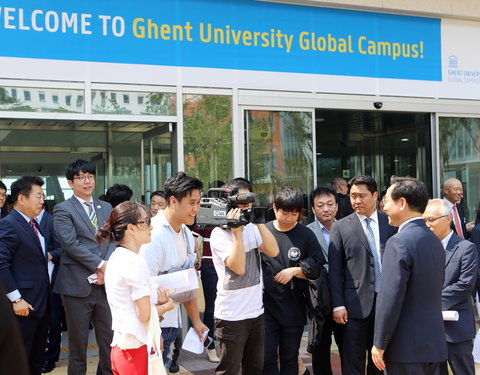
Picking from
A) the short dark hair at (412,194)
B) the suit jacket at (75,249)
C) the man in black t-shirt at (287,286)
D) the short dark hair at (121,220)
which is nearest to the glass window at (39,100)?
the suit jacket at (75,249)

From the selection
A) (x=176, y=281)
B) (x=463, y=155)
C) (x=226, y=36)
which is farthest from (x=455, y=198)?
(x=176, y=281)

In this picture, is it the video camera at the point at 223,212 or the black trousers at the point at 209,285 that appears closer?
the video camera at the point at 223,212

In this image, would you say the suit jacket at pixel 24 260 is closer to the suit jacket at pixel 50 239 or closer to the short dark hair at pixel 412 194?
the suit jacket at pixel 50 239

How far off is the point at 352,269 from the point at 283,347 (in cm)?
84

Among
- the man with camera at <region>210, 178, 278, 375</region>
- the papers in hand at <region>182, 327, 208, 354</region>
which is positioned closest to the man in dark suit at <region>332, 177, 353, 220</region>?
the man with camera at <region>210, 178, 278, 375</region>

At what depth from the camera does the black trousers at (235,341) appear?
153 inches

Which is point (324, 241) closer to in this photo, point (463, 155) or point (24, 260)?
point (24, 260)

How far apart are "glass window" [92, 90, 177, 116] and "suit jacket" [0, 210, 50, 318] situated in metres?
2.05

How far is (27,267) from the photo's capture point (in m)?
4.85

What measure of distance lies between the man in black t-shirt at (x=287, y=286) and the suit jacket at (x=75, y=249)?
1546 mm

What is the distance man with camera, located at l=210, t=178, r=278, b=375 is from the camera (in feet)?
12.6

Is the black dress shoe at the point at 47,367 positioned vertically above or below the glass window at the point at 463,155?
below

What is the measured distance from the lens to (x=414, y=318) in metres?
3.40

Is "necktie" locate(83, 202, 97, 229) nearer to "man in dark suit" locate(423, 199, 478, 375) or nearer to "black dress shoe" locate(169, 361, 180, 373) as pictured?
"black dress shoe" locate(169, 361, 180, 373)
